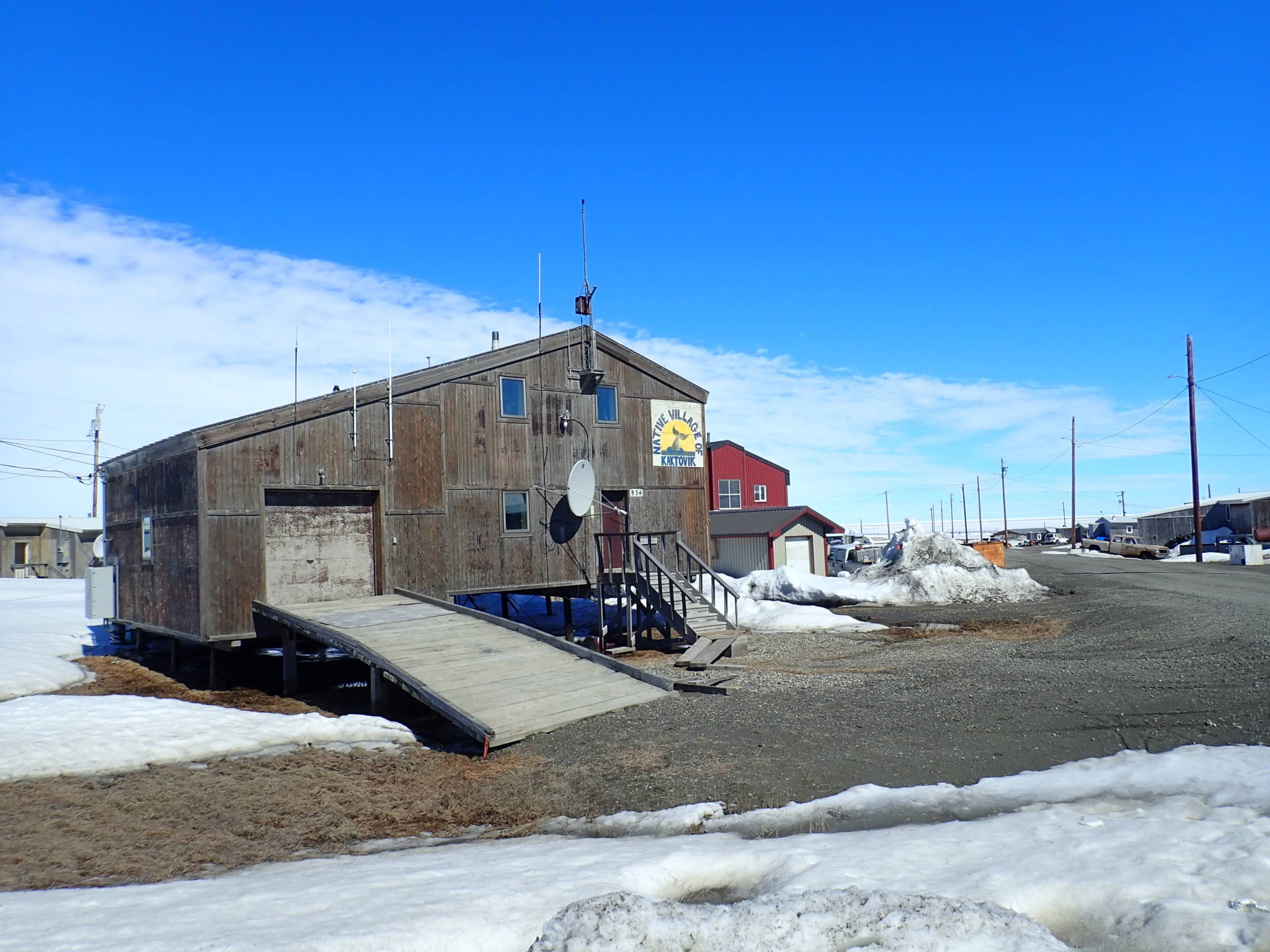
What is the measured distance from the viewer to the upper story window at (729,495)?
4456 cm

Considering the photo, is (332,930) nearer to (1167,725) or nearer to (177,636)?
(1167,725)

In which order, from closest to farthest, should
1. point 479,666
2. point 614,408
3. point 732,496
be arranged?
point 479,666, point 614,408, point 732,496

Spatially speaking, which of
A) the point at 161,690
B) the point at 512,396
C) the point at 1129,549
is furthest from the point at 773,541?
the point at 1129,549

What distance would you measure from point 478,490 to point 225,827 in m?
11.0

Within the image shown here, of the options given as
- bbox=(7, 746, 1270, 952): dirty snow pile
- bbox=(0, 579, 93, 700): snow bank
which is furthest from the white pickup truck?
bbox=(0, 579, 93, 700): snow bank

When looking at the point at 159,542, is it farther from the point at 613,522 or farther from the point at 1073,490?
the point at 1073,490

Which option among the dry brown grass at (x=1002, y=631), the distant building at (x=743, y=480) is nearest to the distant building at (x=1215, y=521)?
the distant building at (x=743, y=480)

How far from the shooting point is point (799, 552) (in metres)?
37.6

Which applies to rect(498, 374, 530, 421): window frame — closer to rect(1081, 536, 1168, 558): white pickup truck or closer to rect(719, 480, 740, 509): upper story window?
rect(719, 480, 740, 509): upper story window

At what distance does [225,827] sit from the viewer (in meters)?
7.79

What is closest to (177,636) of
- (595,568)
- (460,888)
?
(595,568)

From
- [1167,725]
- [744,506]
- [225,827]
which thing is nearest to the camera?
[225,827]

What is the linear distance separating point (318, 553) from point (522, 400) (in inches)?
218

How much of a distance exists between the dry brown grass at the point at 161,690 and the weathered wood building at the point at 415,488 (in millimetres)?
1014
